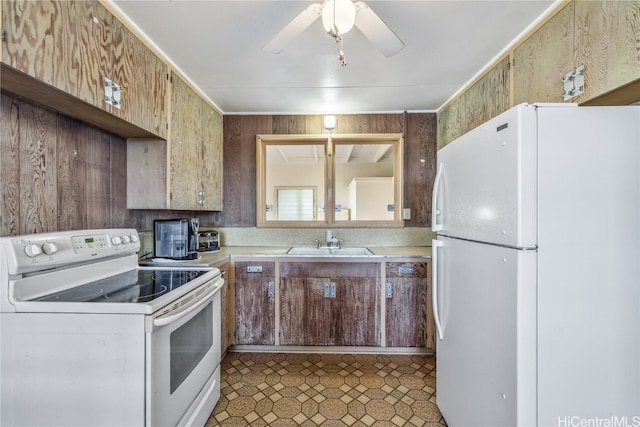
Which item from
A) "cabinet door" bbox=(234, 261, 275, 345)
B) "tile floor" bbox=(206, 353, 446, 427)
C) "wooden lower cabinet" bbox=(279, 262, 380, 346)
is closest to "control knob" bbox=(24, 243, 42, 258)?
"tile floor" bbox=(206, 353, 446, 427)

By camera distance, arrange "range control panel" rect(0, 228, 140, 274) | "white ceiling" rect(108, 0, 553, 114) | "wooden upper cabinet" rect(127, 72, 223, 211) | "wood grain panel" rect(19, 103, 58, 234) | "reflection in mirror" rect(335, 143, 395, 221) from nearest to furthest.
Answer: "range control panel" rect(0, 228, 140, 274)
"wood grain panel" rect(19, 103, 58, 234)
"white ceiling" rect(108, 0, 553, 114)
"wooden upper cabinet" rect(127, 72, 223, 211)
"reflection in mirror" rect(335, 143, 395, 221)

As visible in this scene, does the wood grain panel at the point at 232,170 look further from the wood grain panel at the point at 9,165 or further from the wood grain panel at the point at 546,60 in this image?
the wood grain panel at the point at 546,60

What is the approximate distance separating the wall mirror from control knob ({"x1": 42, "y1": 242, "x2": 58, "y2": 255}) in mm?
1780

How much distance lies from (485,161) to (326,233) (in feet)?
6.16

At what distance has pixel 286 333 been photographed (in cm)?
238

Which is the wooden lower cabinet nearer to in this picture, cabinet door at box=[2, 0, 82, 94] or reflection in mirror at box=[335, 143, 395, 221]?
reflection in mirror at box=[335, 143, 395, 221]

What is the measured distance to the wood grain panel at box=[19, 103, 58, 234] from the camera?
1.29 m

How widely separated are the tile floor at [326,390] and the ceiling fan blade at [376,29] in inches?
81.5

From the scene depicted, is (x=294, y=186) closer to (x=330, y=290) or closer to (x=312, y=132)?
(x=312, y=132)


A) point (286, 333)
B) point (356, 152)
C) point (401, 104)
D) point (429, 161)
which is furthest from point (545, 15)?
point (356, 152)

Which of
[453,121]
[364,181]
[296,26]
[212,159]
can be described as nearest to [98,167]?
[212,159]

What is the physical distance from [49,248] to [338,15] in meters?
1.58

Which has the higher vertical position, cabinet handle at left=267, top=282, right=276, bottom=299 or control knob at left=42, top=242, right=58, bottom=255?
control knob at left=42, top=242, right=58, bottom=255

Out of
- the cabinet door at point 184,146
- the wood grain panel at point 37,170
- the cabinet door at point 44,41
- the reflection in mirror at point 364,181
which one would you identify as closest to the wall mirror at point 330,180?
the reflection in mirror at point 364,181
